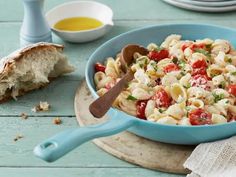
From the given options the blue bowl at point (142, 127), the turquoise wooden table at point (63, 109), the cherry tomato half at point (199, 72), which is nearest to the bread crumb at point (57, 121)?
the turquoise wooden table at point (63, 109)

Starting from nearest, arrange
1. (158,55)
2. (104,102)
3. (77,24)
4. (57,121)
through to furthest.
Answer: (104,102), (57,121), (158,55), (77,24)

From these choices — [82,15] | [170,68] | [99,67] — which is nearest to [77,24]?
[82,15]

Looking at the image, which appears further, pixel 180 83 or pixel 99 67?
pixel 99 67

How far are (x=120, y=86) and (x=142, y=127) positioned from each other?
0.18 metres

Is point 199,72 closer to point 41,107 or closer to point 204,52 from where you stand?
point 204,52

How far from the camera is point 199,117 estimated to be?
55.7 inches

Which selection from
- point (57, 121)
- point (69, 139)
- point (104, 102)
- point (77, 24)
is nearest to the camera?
point (69, 139)

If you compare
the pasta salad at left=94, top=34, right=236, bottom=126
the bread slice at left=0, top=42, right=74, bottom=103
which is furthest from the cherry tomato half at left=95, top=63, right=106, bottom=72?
the bread slice at left=0, top=42, right=74, bottom=103

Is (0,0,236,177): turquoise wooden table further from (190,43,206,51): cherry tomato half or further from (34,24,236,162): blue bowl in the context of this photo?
(190,43,206,51): cherry tomato half

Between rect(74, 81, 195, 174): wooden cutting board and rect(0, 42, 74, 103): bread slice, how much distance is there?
0.99 feet

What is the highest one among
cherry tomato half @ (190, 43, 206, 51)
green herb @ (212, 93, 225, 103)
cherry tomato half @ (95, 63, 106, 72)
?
cherry tomato half @ (190, 43, 206, 51)

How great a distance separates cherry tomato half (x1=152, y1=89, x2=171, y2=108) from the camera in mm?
1488

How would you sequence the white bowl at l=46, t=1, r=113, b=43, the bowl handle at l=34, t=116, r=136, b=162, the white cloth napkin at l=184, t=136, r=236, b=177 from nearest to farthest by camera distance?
the bowl handle at l=34, t=116, r=136, b=162 < the white cloth napkin at l=184, t=136, r=236, b=177 < the white bowl at l=46, t=1, r=113, b=43

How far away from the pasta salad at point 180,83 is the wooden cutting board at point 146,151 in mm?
58
